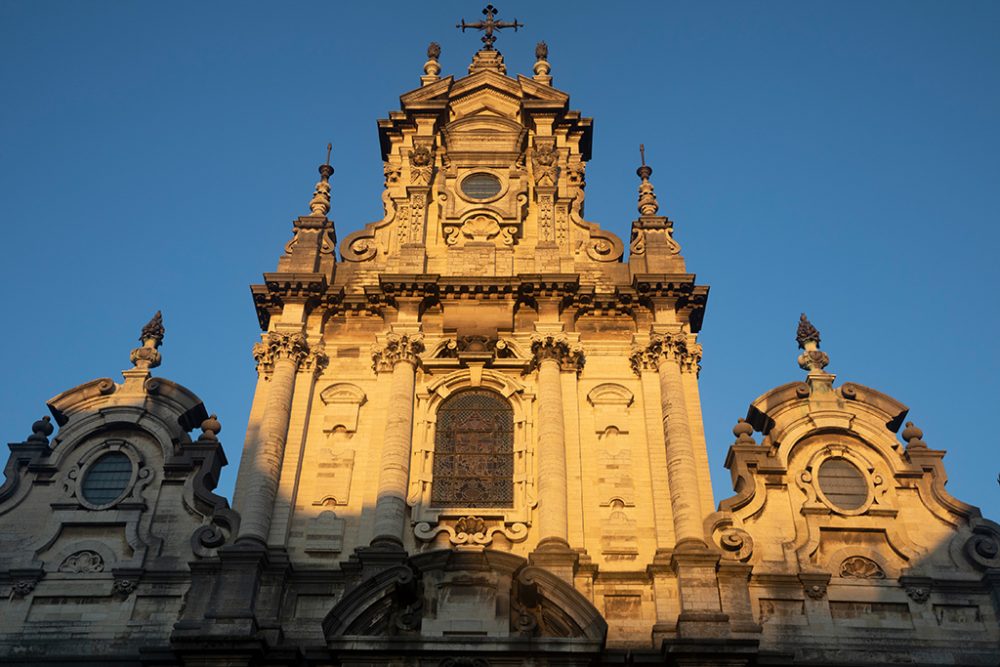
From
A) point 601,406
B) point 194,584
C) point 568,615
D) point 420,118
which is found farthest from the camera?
point 420,118

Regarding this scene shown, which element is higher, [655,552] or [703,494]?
[703,494]

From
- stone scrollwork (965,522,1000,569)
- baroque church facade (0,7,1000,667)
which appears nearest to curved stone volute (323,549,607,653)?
baroque church facade (0,7,1000,667)

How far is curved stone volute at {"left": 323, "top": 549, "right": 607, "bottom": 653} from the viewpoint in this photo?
1753 cm

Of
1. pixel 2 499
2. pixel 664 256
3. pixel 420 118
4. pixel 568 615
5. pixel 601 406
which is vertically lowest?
pixel 568 615

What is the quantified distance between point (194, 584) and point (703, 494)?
902cm

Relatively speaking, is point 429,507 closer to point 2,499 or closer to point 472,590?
point 472,590

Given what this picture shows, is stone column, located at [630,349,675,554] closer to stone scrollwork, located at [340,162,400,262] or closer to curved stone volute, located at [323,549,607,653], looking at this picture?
curved stone volute, located at [323,549,607,653]

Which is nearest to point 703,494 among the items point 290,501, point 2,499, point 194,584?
point 290,501

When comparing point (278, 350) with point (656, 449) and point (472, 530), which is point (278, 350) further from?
point (656, 449)

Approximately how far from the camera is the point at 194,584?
746 inches

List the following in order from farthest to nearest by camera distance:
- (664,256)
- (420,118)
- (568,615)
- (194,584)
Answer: (420,118)
(664,256)
(194,584)
(568,615)

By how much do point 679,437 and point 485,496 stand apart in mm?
3727

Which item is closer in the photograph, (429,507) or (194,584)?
(194,584)

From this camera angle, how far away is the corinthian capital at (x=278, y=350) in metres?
22.3
